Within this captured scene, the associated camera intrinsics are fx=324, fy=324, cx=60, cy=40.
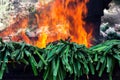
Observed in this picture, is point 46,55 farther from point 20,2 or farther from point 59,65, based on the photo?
point 20,2

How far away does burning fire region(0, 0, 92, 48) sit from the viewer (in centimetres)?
396

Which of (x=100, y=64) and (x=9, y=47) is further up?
(x=9, y=47)

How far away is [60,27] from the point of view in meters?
4.28

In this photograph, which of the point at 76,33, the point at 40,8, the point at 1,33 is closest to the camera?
the point at 76,33

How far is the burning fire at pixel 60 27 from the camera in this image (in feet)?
13.0

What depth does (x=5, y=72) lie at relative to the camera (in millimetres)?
2596

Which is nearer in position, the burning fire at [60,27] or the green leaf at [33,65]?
the green leaf at [33,65]

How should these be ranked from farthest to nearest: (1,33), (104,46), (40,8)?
(40,8), (1,33), (104,46)

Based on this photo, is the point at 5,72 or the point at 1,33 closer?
the point at 5,72

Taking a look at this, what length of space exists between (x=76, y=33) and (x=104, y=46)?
1250 millimetres

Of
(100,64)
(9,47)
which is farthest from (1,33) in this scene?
(100,64)

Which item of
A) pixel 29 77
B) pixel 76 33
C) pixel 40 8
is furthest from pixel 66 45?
pixel 40 8

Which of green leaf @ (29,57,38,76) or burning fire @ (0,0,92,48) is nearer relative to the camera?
green leaf @ (29,57,38,76)

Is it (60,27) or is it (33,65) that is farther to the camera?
(60,27)
